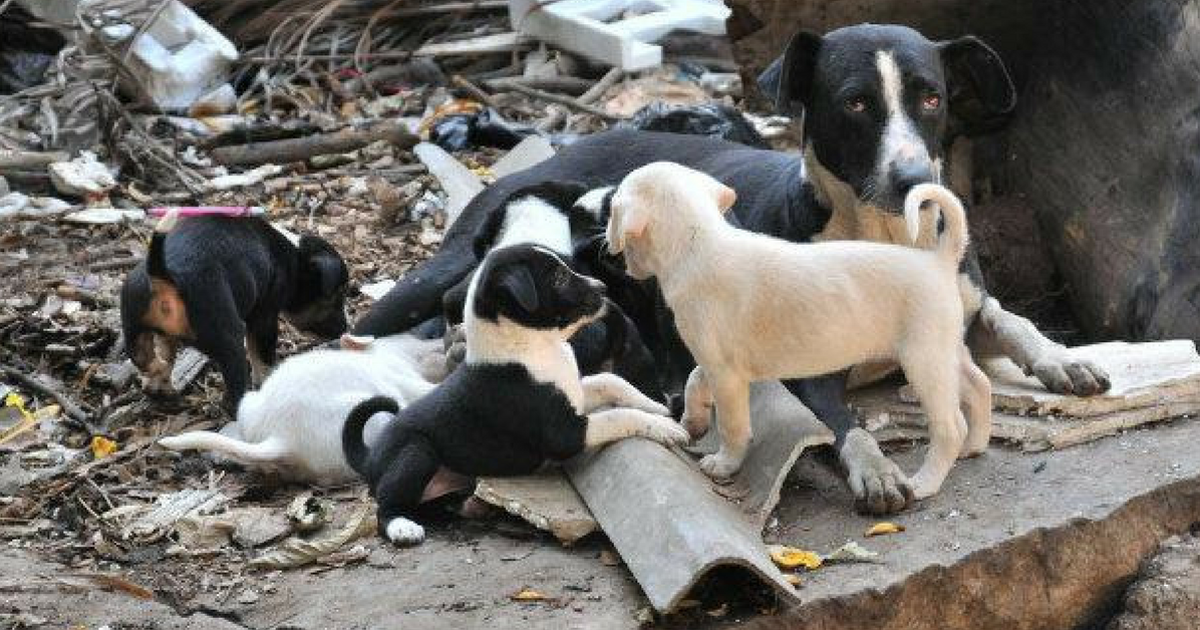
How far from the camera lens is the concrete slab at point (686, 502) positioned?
14.0 feet

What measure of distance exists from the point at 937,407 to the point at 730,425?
0.53 m

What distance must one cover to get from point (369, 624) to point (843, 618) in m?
1.09

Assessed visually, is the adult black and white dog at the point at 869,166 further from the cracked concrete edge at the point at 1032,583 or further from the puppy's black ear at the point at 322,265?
the puppy's black ear at the point at 322,265

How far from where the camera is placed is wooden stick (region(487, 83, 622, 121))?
9456 millimetres

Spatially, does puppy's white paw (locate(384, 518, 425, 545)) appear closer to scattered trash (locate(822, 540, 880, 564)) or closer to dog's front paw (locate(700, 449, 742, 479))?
dog's front paw (locate(700, 449, 742, 479))

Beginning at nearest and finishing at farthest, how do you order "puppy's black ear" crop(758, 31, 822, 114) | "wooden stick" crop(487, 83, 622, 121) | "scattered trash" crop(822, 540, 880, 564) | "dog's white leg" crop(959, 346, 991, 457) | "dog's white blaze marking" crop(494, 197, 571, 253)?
"scattered trash" crop(822, 540, 880, 564) < "dog's white leg" crop(959, 346, 991, 457) < "puppy's black ear" crop(758, 31, 822, 114) < "dog's white blaze marking" crop(494, 197, 571, 253) < "wooden stick" crop(487, 83, 622, 121)

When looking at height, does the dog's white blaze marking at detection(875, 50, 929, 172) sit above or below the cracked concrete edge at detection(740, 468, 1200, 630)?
above

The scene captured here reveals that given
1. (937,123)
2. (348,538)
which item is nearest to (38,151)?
(348,538)

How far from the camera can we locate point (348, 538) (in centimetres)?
502

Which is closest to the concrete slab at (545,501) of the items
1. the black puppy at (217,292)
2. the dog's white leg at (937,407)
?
the dog's white leg at (937,407)

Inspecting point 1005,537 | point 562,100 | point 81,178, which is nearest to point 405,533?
point 1005,537

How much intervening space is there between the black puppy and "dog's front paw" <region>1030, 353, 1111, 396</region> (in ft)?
8.58

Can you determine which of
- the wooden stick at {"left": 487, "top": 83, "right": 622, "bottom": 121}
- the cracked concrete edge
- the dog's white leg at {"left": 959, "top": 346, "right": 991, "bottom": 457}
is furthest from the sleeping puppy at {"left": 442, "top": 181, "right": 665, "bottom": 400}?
the wooden stick at {"left": 487, "top": 83, "right": 622, "bottom": 121}

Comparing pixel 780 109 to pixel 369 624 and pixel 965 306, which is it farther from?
pixel 369 624
